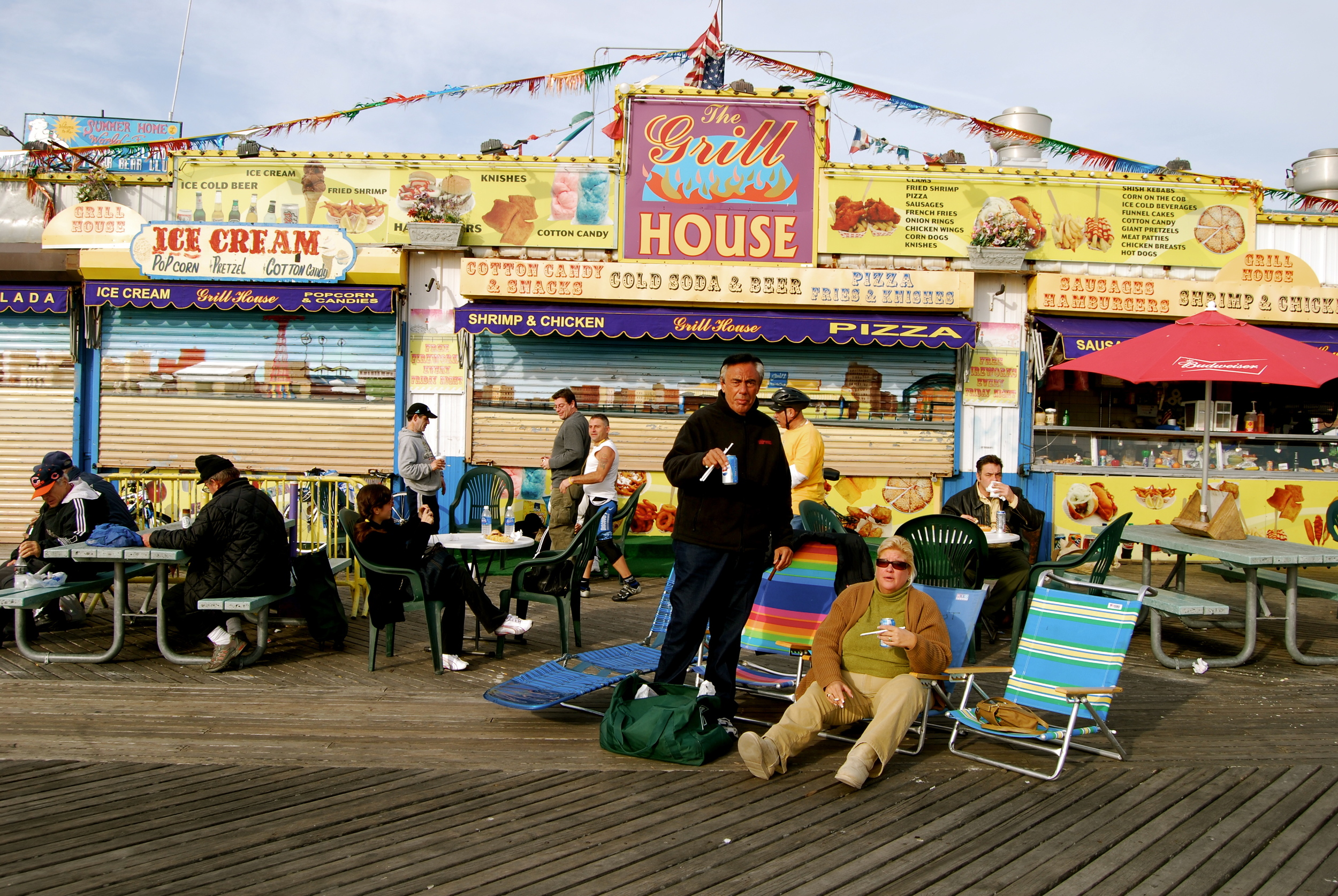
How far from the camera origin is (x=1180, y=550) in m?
6.97

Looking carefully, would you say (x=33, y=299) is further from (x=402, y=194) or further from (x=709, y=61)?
(x=709, y=61)

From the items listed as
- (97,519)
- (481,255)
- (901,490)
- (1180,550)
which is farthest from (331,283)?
(1180,550)

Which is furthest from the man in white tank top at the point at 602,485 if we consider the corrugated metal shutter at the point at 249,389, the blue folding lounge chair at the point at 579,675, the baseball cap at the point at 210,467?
the corrugated metal shutter at the point at 249,389

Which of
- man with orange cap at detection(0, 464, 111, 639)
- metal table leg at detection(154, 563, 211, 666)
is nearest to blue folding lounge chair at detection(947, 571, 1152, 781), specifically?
metal table leg at detection(154, 563, 211, 666)

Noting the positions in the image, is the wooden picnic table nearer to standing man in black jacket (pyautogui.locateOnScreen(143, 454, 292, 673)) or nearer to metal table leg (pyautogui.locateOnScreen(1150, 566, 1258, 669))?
metal table leg (pyautogui.locateOnScreen(1150, 566, 1258, 669))

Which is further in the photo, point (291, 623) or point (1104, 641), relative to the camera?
point (291, 623)

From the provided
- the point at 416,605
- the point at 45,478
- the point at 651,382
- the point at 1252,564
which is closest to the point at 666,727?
the point at 416,605

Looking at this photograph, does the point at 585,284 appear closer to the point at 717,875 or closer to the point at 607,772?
the point at 607,772

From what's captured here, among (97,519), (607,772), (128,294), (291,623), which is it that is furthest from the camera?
(128,294)

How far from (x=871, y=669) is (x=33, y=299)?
10588mm

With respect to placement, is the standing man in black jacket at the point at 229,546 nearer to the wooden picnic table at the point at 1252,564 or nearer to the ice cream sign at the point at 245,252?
the ice cream sign at the point at 245,252

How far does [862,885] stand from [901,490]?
813 cm

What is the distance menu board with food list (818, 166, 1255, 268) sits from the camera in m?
11.2

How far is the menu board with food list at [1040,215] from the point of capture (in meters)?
11.2
